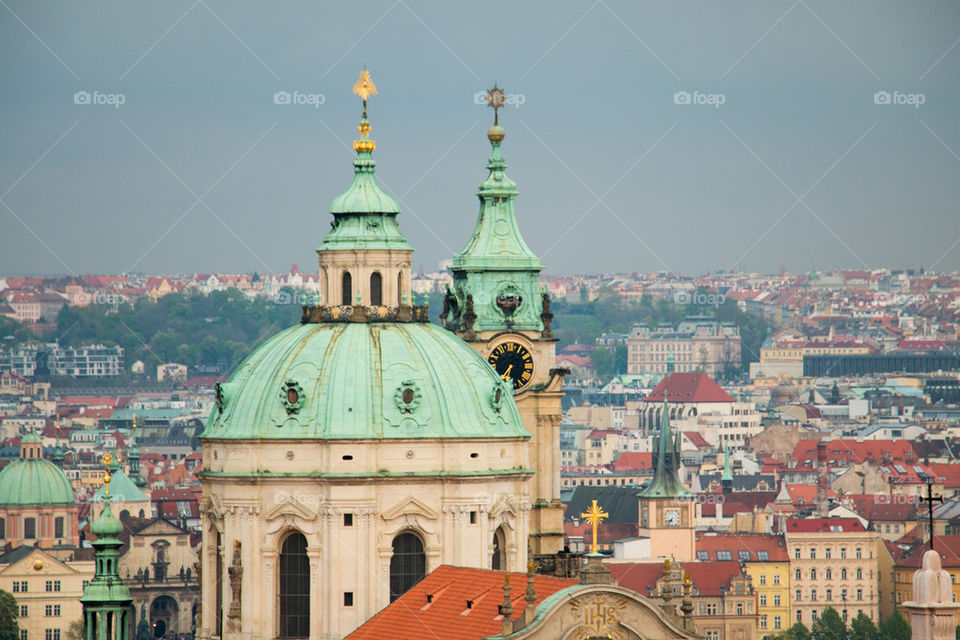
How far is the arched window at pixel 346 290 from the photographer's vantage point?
71.6m

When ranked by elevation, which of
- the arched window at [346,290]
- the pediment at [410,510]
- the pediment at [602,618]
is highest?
the arched window at [346,290]

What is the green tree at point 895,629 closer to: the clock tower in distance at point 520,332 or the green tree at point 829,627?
the green tree at point 829,627

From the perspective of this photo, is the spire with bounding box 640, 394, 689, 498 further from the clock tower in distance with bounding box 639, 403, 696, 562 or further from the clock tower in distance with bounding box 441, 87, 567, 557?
the clock tower in distance with bounding box 441, 87, 567, 557

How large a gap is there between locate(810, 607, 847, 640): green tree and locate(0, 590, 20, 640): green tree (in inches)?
1293

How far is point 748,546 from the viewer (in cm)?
15912

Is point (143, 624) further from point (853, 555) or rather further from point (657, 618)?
point (657, 618)

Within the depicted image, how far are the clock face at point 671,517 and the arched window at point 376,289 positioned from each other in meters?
95.7

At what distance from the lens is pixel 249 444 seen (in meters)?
68.9

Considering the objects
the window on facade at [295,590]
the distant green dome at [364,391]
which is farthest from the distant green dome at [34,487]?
the window on facade at [295,590]

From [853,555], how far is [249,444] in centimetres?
9203

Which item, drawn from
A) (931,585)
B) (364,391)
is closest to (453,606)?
(364,391)

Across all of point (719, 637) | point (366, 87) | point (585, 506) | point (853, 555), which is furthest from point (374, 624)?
point (585, 506)

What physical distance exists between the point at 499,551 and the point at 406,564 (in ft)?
7.85

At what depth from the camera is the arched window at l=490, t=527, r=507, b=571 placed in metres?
69.4
